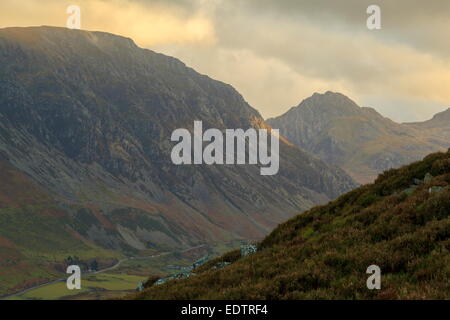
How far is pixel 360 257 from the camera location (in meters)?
15.8

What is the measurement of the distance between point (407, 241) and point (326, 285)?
3.97 meters

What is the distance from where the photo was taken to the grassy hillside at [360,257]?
13430mm

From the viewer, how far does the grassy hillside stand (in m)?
13.4

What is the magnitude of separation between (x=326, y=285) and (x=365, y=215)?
7.85m

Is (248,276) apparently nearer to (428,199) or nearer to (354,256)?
(354,256)

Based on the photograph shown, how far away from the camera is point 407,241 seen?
A: 53.5 ft

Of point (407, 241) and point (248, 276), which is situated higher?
point (407, 241)
